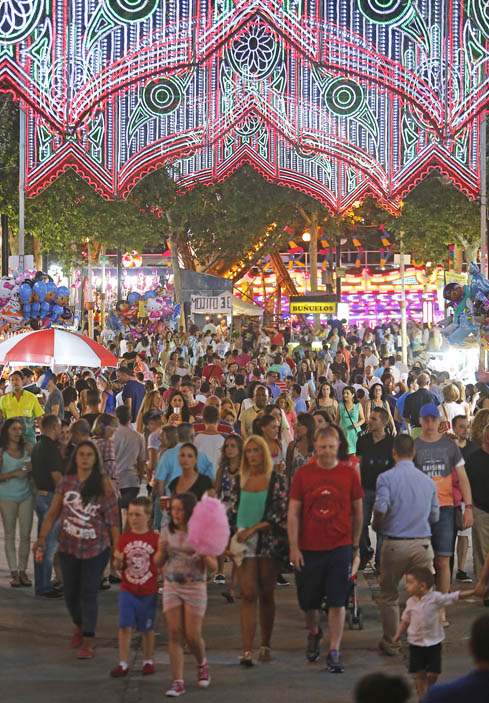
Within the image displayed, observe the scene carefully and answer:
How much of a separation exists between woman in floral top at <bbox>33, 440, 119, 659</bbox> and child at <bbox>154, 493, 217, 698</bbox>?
85 centimetres

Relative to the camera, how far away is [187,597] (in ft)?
25.7

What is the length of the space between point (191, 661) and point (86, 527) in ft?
3.97

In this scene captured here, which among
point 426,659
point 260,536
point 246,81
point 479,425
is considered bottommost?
point 426,659

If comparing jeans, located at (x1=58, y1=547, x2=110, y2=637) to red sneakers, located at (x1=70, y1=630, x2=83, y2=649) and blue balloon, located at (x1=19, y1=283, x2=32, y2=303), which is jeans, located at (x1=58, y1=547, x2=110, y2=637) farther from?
blue balloon, located at (x1=19, y1=283, x2=32, y2=303)

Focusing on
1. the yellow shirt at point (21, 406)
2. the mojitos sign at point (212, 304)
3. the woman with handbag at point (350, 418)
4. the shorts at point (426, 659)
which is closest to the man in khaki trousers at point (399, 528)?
the shorts at point (426, 659)

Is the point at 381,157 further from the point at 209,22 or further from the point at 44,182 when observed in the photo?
the point at 44,182

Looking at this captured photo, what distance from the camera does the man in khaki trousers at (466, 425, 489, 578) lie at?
34.2 ft

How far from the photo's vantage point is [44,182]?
25594mm

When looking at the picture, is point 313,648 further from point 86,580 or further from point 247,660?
point 86,580

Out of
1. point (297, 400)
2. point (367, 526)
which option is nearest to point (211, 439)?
point (367, 526)

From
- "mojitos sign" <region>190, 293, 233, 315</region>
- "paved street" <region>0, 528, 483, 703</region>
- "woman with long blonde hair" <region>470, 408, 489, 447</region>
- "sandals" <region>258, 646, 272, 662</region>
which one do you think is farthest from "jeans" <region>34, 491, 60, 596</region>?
"mojitos sign" <region>190, 293, 233, 315</region>

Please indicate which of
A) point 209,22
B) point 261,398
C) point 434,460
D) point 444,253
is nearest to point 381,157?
point 209,22

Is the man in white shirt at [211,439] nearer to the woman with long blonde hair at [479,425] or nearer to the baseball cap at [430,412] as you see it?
the baseball cap at [430,412]

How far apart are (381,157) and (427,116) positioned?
2.68 meters
